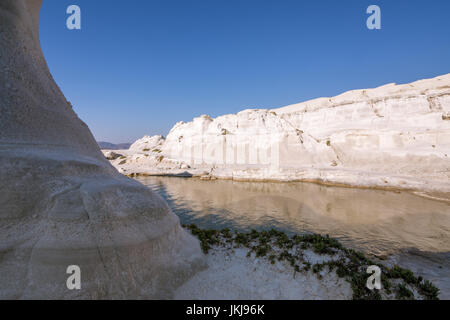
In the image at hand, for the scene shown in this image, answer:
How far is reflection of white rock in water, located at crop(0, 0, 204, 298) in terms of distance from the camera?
4.55 metres

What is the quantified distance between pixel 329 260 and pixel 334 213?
37.1ft

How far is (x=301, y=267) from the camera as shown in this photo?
692cm

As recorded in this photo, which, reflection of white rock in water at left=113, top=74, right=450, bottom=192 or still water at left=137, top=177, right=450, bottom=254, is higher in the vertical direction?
reflection of white rock in water at left=113, top=74, right=450, bottom=192

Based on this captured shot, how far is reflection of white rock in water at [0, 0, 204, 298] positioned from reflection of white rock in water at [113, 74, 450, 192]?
91.8 feet

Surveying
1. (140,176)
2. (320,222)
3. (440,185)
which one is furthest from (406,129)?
(140,176)

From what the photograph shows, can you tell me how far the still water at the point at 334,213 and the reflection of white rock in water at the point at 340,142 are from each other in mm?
6701

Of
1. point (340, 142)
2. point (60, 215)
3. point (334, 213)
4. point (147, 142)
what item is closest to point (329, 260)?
point (60, 215)

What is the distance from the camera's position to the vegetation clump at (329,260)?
18.2ft

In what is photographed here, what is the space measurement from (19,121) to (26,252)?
4.13 meters

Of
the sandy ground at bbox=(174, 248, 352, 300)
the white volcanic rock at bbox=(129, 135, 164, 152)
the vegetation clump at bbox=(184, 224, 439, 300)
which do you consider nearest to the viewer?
the vegetation clump at bbox=(184, 224, 439, 300)

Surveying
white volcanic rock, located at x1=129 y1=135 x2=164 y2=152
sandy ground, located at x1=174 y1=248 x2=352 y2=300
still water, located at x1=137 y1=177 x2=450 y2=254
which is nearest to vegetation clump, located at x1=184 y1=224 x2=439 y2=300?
sandy ground, located at x1=174 y1=248 x2=352 y2=300

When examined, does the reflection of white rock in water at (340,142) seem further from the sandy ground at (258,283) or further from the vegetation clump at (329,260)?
the sandy ground at (258,283)

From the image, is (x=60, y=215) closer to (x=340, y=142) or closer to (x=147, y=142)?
(x=340, y=142)

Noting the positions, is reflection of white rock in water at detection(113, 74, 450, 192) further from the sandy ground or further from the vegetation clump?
the sandy ground
